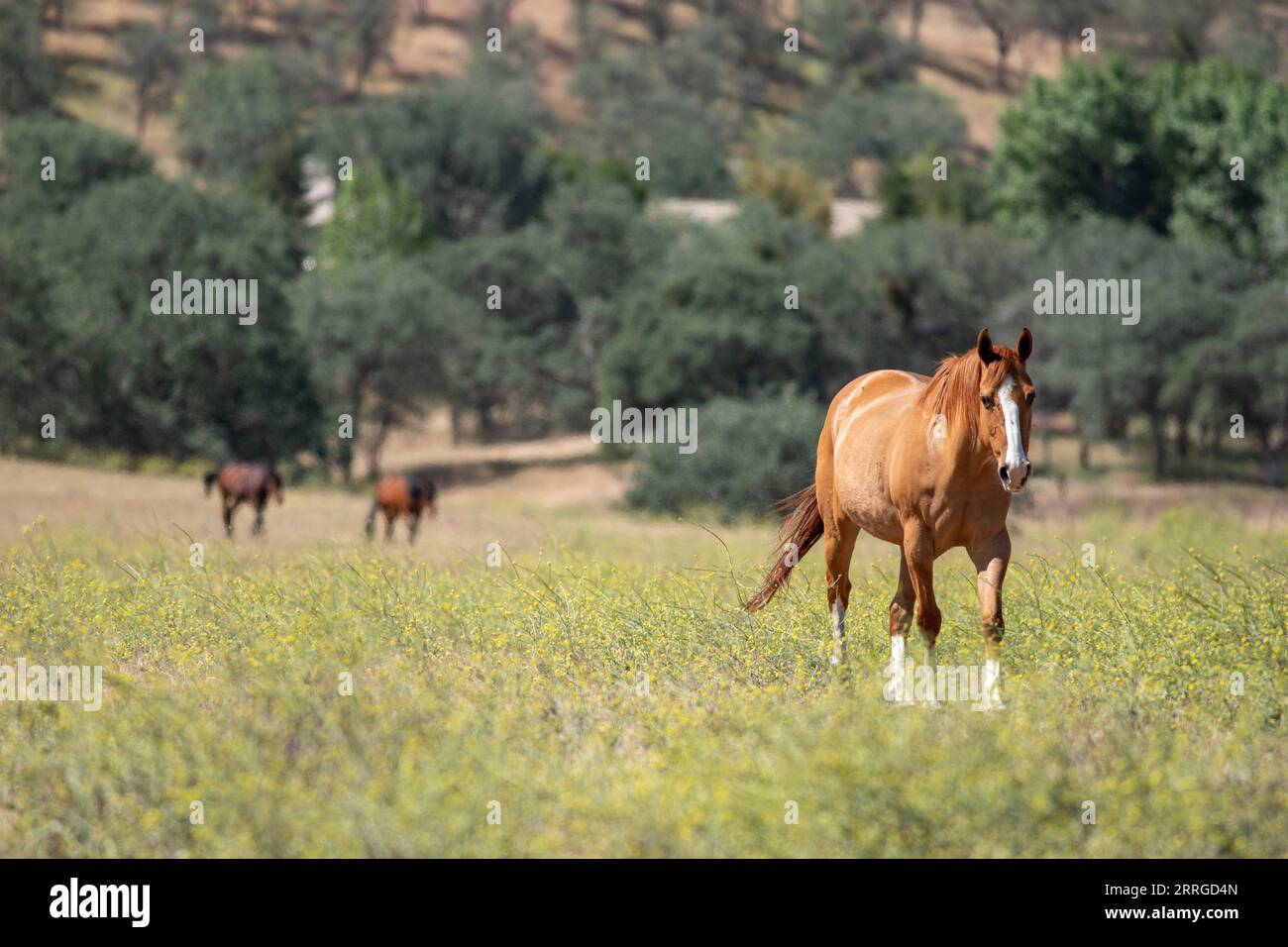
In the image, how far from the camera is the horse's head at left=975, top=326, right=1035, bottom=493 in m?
7.77

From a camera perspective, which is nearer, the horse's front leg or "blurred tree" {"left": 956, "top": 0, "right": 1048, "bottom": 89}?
the horse's front leg

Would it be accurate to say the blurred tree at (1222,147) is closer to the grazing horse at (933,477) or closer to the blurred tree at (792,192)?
the blurred tree at (792,192)

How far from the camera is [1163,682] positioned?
27.0 feet

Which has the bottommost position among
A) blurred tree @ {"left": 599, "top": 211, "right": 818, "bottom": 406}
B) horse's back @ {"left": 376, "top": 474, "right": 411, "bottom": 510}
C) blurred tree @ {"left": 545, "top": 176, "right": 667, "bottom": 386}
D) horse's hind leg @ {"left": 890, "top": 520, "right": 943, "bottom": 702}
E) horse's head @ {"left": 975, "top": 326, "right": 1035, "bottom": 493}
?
horse's hind leg @ {"left": 890, "top": 520, "right": 943, "bottom": 702}

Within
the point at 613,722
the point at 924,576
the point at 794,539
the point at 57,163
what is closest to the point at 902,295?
the point at 57,163

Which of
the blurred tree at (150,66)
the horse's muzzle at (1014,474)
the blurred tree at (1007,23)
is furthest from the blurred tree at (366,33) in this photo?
the horse's muzzle at (1014,474)

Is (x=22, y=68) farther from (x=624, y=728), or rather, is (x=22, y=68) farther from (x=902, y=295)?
(x=624, y=728)

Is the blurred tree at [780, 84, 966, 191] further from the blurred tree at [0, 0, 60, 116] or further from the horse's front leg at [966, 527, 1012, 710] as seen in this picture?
the horse's front leg at [966, 527, 1012, 710]

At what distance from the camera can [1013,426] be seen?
7840mm

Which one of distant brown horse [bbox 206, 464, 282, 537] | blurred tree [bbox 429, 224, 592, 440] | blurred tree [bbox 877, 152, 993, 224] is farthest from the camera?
blurred tree [bbox 877, 152, 993, 224]

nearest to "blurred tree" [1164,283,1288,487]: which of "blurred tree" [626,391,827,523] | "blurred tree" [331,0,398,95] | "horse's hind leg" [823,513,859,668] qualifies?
"blurred tree" [626,391,827,523]

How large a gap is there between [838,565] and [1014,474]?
2.32 meters
